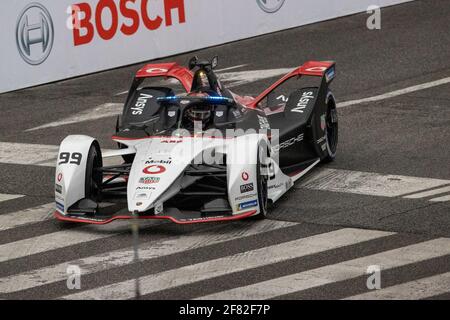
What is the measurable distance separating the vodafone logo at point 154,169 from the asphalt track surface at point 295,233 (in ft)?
2.05

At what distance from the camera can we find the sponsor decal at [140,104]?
15.2m

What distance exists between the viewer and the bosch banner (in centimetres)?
2056

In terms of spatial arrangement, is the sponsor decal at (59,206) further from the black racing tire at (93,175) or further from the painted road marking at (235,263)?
the painted road marking at (235,263)

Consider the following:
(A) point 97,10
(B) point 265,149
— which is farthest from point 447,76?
(B) point 265,149

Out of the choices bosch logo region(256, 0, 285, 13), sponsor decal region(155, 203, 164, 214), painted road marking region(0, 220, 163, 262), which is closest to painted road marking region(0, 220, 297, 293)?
sponsor decal region(155, 203, 164, 214)

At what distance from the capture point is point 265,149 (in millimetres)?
13305

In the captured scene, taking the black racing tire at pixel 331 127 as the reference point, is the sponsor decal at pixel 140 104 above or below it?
above

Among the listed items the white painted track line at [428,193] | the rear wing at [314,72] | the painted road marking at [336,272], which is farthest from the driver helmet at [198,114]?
the painted road marking at [336,272]

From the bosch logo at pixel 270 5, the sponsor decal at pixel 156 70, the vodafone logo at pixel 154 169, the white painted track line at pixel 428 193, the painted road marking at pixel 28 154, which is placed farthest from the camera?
the bosch logo at pixel 270 5

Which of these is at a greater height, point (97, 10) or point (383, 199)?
point (97, 10)

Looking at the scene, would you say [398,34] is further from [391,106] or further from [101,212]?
[101,212]

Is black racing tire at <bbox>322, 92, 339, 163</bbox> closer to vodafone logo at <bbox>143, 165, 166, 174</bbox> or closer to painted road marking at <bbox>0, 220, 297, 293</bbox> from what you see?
painted road marking at <bbox>0, 220, 297, 293</bbox>

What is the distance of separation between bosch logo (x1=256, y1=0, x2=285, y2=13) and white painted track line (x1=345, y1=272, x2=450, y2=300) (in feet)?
44.6

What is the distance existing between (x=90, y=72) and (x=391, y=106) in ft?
19.8
